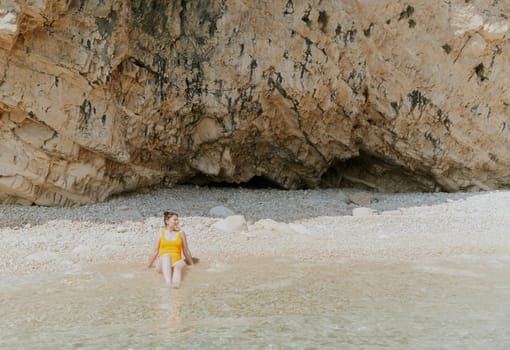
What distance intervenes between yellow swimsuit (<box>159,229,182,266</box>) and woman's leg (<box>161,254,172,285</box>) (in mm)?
119

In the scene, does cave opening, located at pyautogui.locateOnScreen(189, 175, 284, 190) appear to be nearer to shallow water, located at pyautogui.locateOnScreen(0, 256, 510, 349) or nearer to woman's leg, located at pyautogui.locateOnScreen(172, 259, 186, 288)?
shallow water, located at pyautogui.locateOnScreen(0, 256, 510, 349)

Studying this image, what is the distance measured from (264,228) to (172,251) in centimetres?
251

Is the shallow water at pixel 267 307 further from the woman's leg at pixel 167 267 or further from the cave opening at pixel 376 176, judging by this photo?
the cave opening at pixel 376 176

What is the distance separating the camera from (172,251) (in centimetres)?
771

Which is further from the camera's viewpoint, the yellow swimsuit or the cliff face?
the cliff face

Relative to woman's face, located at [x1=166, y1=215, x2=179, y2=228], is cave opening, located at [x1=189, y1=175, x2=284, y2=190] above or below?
above

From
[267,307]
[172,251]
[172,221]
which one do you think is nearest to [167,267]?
[172,251]

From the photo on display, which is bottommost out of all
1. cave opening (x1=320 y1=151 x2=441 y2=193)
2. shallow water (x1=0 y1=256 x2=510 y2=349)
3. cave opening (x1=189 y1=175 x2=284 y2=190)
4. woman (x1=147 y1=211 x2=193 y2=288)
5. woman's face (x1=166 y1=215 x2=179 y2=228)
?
shallow water (x1=0 y1=256 x2=510 y2=349)

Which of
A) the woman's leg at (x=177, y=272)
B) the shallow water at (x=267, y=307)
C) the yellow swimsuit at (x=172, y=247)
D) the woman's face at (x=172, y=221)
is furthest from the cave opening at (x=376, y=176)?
the woman's leg at (x=177, y=272)

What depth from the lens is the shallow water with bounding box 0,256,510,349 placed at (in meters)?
5.27

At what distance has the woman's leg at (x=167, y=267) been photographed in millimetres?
7162

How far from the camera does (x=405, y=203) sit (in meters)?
12.1

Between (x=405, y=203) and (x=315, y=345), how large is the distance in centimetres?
752

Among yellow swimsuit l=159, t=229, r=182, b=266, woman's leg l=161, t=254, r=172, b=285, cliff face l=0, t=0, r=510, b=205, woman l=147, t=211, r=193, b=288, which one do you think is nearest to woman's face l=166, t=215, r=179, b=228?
woman l=147, t=211, r=193, b=288
